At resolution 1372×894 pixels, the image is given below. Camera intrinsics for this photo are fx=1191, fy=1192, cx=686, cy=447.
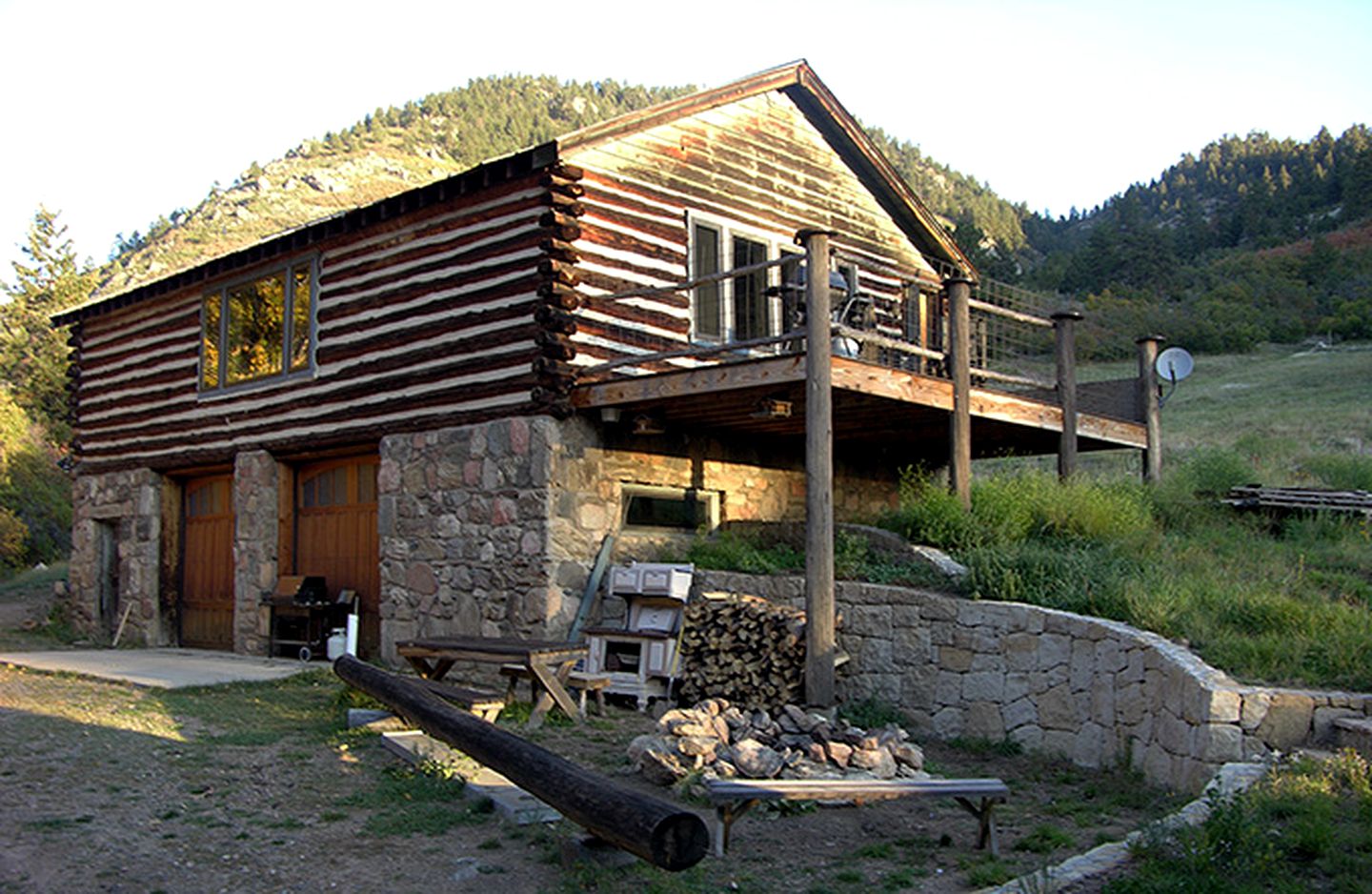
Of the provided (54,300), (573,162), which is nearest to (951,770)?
(573,162)

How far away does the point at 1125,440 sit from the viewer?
13.8 m

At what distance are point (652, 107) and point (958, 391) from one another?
4.50 meters

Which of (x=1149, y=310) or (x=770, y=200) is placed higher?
(x=1149, y=310)

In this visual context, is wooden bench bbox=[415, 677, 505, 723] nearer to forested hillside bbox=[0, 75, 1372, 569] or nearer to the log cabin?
the log cabin

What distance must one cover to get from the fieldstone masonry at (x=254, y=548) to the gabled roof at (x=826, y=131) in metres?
6.18

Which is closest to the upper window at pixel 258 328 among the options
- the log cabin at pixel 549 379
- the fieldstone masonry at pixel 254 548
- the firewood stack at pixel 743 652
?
the log cabin at pixel 549 379

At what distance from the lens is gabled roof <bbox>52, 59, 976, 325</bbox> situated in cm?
1205

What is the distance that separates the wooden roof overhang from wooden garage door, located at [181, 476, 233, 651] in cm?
699

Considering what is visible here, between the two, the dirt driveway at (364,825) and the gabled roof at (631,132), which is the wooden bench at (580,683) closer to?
the dirt driveway at (364,825)

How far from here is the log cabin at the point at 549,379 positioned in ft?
37.8

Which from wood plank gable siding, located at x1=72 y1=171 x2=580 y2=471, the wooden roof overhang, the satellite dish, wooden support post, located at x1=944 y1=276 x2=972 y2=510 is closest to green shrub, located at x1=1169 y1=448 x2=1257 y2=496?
the wooden roof overhang

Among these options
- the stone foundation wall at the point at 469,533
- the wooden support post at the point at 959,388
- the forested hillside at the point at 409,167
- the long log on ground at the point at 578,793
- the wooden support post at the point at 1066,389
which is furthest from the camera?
the forested hillside at the point at 409,167

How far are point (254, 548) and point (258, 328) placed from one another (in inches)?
112

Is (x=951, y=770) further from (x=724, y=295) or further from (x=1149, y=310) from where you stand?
(x=1149, y=310)
